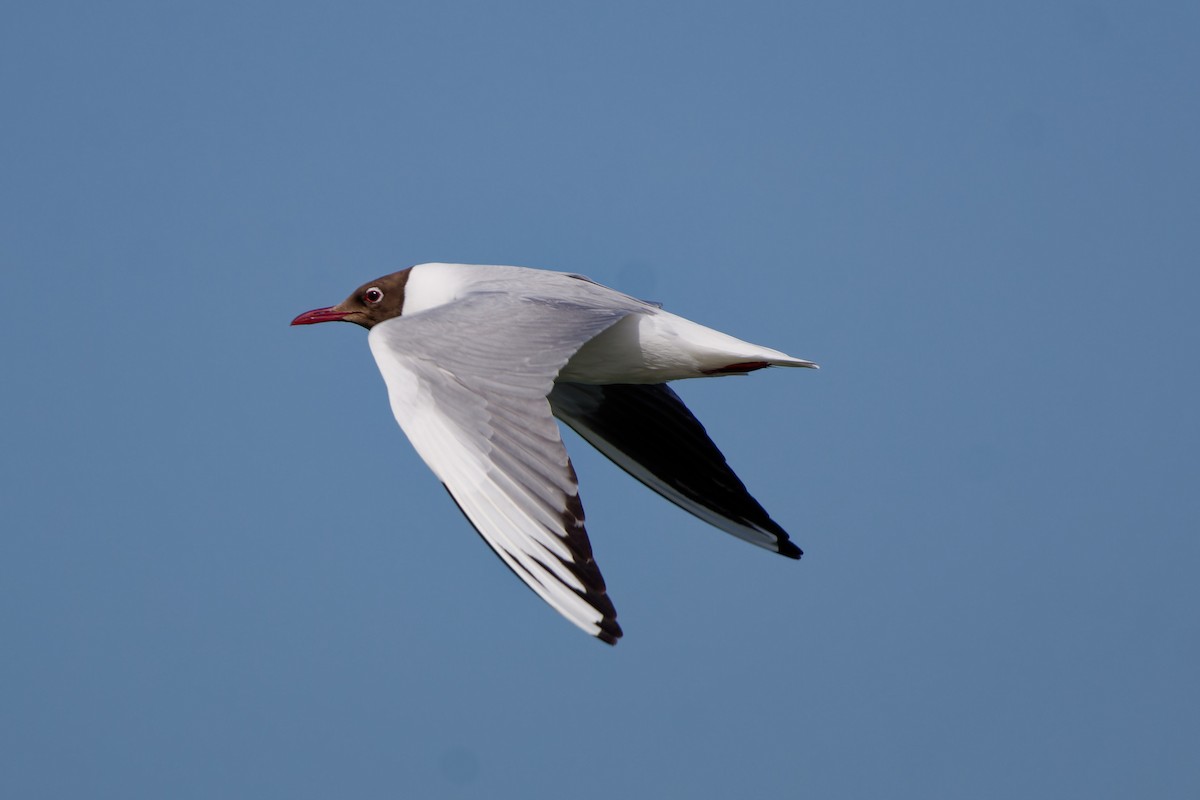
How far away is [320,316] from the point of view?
6.12 metres

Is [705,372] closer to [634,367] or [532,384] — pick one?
[634,367]

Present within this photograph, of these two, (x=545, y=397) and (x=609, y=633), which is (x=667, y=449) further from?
(x=609, y=633)

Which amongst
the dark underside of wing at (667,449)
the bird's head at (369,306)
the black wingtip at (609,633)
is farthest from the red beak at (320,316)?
the black wingtip at (609,633)

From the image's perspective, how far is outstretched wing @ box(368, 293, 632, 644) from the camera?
375cm

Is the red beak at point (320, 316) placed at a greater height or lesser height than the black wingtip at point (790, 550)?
greater

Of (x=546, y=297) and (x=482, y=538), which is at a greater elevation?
(x=546, y=297)

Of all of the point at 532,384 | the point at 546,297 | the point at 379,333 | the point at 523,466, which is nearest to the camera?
the point at 523,466

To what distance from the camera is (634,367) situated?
534 centimetres

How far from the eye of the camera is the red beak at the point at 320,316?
6.07 meters

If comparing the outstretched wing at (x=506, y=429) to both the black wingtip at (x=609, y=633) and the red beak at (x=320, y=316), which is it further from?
the red beak at (x=320, y=316)

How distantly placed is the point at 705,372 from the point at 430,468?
1.67 metres

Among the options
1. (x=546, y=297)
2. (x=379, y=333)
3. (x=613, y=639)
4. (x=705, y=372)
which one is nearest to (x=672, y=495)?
(x=705, y=372)

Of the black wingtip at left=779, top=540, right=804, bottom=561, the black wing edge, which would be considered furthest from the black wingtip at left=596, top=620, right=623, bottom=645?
the black wingtip at left=779, top=540, right=804, bottom=561

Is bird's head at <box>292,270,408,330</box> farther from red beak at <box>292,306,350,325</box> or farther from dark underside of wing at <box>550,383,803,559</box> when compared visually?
dark underside of wing at <box>550,383,803,559</box>
